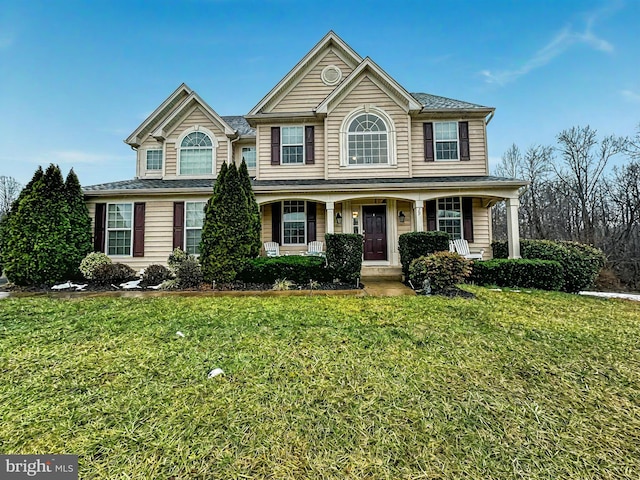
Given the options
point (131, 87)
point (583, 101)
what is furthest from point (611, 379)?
point (583, 101)

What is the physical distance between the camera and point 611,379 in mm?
2881

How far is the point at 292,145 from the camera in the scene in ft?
39.3


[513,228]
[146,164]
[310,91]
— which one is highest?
[310,91]

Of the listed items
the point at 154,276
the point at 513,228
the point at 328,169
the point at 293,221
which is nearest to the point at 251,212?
the point at 293,221

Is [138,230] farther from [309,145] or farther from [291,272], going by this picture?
[309,145]

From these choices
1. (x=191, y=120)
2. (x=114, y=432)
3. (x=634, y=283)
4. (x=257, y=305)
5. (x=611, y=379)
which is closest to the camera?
(x=114, y=432)

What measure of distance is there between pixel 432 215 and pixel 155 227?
416 inches

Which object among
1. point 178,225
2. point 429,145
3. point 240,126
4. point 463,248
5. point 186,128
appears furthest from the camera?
point 240,126

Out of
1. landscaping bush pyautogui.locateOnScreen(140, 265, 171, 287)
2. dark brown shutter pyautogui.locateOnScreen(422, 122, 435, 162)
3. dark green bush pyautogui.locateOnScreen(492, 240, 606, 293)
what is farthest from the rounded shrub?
dark green bush pyautogui.locateOnScreen(492, 240, 606, 293)

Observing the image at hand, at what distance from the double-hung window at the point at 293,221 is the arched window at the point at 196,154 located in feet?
12.5

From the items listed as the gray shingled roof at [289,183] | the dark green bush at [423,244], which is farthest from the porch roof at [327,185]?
the dark green bush at [423,244]

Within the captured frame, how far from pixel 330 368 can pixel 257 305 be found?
2879mm

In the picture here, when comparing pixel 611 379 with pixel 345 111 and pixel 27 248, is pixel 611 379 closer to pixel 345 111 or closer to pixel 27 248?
pixel 345 111

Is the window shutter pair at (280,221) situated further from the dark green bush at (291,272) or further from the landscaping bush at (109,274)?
the landscaping bush at (109,274)
